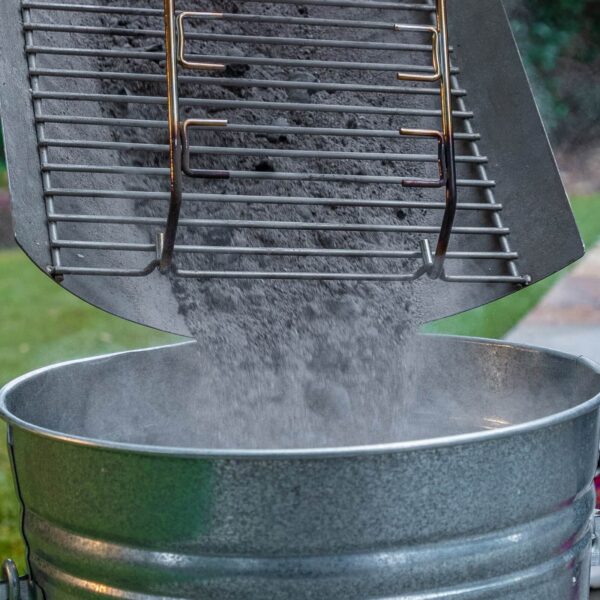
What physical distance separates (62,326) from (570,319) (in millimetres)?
2656

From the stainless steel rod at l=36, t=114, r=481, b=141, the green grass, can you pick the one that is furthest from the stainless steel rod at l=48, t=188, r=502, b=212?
the green grass

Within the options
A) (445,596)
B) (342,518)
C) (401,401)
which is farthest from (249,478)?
(401,401)

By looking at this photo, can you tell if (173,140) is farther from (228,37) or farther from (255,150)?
(228,37)

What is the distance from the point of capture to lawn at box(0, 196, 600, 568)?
4.31 m

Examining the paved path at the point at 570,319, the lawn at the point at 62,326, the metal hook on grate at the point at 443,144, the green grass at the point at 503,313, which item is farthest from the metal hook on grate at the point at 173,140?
A: the paved path at the point at 570,319

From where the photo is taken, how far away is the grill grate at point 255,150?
1509mm

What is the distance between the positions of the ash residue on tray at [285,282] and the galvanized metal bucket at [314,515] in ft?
1.40

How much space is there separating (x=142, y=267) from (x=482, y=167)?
0.64 m

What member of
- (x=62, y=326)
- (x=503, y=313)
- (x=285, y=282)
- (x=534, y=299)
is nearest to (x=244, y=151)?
(x=285, y=282)

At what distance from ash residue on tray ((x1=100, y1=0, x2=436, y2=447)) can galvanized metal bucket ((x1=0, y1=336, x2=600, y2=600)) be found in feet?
1.40

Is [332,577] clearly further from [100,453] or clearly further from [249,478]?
[100,453]

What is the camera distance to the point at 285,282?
1.61 m

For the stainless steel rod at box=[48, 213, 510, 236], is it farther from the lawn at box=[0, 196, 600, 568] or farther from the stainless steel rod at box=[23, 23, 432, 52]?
the lawn at box=[0, 196, 600, 568]

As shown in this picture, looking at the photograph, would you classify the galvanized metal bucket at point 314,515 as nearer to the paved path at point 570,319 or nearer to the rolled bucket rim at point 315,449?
the rolled bucket rim at point 315,449
